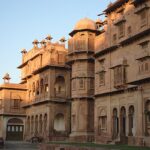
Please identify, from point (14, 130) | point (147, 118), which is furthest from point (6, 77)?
point (147, 118)

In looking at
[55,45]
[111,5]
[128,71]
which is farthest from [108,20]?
[55,45]

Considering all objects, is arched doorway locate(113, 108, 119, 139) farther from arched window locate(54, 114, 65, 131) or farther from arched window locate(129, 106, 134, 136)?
arched window locate(54, 114, 65, 131)

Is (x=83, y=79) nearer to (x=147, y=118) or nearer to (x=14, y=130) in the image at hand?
(x=147, y=118)

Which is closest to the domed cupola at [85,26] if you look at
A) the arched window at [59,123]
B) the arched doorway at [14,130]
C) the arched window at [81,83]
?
the arched window at [81,83]

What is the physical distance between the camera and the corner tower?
43875 mm

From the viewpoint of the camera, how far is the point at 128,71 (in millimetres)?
34656

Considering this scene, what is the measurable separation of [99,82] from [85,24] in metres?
9.17

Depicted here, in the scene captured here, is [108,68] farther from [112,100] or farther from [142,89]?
[142,89]

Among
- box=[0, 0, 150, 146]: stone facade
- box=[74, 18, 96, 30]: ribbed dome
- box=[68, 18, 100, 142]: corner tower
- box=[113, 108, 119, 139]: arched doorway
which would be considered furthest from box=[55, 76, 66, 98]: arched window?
box=[113, 108, 119, 139]: arched doorway

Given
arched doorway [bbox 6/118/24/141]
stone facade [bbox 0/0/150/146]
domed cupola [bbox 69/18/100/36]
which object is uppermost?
domed cupola [bbox 69/18/100/36]

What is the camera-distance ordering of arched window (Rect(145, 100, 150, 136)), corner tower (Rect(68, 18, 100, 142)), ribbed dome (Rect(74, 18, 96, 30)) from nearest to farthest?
arched window (Rect(145, 100, 150, 136)), corner tower (Rect(68, 18, 100, 142)), ribbed dome (Rect(74, 18, 96, 30))

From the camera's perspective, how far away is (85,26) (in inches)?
1795

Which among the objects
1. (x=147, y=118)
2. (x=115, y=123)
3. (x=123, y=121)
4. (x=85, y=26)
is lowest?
(x=115, y=123)

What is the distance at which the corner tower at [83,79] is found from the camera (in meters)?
43.9
